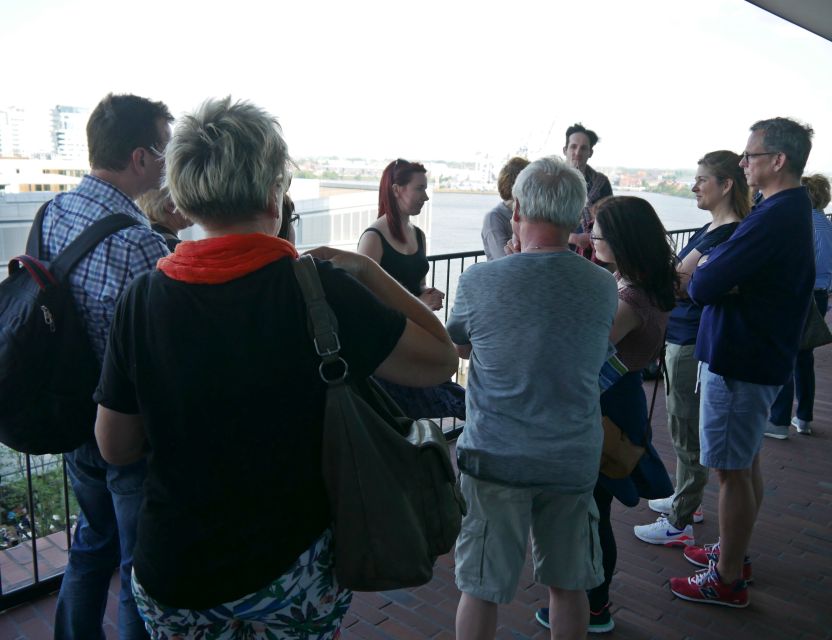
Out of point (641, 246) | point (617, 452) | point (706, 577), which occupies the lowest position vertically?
point (706, 577)

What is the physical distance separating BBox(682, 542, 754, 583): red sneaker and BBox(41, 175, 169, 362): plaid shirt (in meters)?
2.59

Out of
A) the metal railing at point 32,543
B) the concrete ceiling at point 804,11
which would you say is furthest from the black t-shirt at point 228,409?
the concrete ceiling at point 804,11

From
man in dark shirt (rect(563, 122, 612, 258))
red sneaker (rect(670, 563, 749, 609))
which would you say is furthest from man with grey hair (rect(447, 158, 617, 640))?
man in dark shirt (rect(563, 122, 612, 258))

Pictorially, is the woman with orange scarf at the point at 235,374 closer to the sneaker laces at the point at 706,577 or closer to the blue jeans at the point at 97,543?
the blue jeans at the point at 97,543

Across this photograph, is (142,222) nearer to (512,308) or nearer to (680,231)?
(512,308)

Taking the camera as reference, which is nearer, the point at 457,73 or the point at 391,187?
the point at 391,187

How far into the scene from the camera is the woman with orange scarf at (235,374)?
41.2 inches

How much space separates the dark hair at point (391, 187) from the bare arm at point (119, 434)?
7.98ft

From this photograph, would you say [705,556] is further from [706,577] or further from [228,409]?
[228,409]

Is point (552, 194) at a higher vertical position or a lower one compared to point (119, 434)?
higher

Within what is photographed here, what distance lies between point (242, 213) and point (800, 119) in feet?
8.07

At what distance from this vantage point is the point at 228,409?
1069mm

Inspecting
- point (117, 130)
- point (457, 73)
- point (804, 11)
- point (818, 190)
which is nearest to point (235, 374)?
point (117, 130)

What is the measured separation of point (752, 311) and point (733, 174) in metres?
0.66
